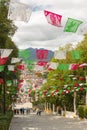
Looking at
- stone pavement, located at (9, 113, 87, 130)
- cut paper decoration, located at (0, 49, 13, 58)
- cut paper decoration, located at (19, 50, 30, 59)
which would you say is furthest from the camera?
stone pavement, located at (9, 113, 87, 130)

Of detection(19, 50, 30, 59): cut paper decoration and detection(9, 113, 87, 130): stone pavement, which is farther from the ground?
detection(19, 50, 30, 59): cut paper decoration

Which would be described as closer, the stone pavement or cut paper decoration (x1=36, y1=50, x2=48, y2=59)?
cut paper decoration (x1=36, y1=50, x2=48, y2=59)

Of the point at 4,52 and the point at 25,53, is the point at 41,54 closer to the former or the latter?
the point at 25,53

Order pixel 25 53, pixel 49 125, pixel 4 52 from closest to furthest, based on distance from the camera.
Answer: pixel 4 52 → pixel 25 53 → pixel 49 125

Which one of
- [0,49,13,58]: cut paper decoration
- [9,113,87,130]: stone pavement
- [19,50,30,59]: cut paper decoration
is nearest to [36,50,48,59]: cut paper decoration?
[19,50,30,59]: cut paper decoration

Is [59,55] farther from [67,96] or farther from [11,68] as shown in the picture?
[67,96]

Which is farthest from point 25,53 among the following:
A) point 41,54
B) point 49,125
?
point 49,125

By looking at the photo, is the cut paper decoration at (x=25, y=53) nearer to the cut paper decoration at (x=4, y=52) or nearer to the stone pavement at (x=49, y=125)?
the cut paper decoration at (x=4, y=52)

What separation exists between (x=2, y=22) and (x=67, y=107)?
163ft

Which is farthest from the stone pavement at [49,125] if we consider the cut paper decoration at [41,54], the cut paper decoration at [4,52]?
the cut paper decoration at [4,52]

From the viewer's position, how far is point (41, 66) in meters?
38.5

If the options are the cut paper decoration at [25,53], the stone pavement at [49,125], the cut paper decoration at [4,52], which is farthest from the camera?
the stone pavement at [49,125]

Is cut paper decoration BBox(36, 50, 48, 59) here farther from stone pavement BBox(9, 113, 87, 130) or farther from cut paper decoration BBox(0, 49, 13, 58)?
stone pavement BBox(9, 113, 87, 130)

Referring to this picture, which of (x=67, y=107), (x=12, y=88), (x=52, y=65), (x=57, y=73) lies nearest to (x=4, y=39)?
(x=52, y=65)
